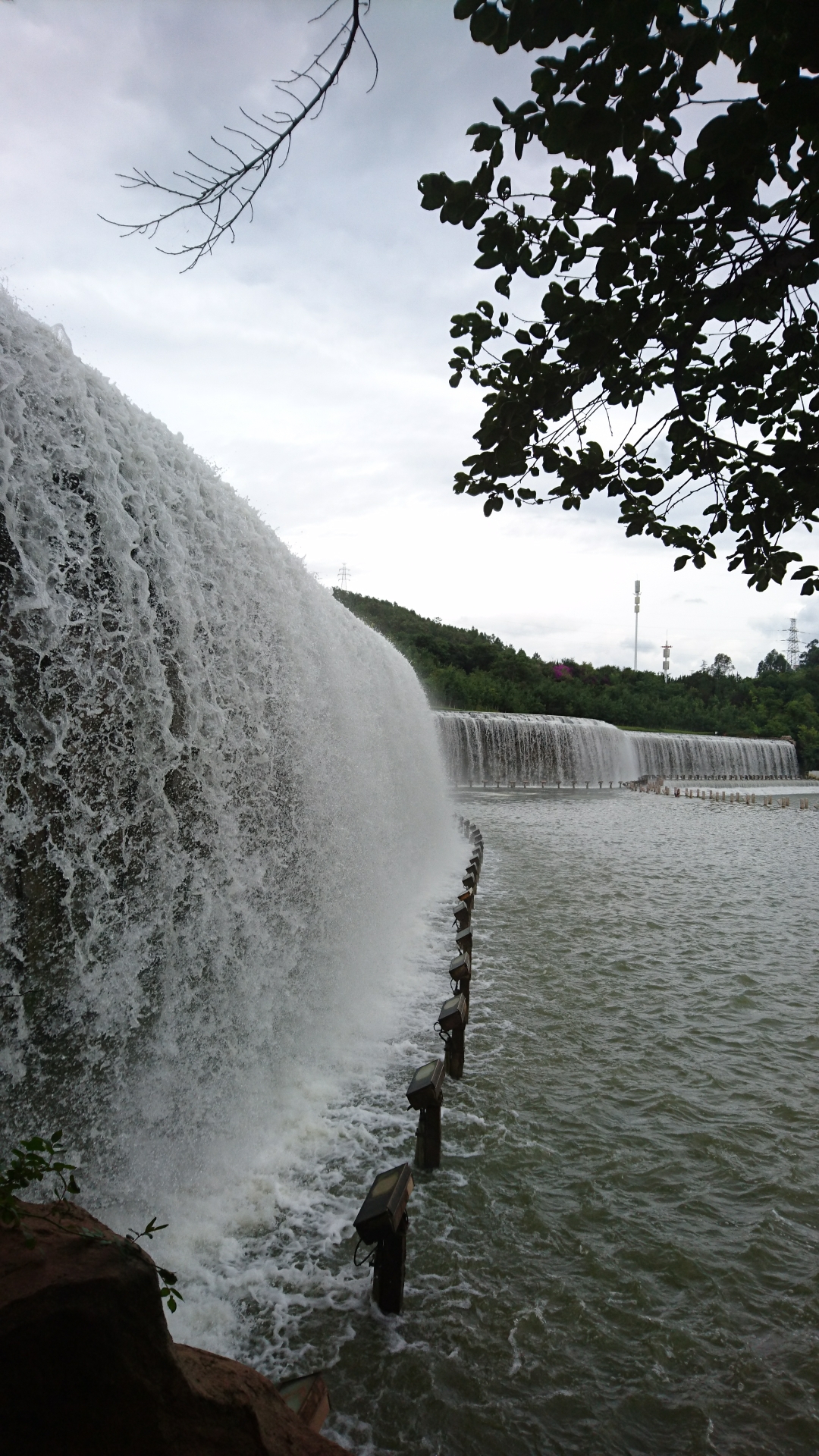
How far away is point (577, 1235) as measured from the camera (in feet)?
10.9

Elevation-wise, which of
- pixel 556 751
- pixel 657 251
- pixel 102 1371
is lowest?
pixel 102 1371

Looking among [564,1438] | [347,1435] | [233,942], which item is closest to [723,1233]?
[564,1438]

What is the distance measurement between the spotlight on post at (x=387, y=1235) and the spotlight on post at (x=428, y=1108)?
0.66m

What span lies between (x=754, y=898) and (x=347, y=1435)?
382 inches

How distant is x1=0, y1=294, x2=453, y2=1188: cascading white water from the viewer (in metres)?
3.62

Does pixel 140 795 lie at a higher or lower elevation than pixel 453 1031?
higher

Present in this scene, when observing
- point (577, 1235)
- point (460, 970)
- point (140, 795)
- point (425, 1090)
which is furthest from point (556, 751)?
point (577, 1235)

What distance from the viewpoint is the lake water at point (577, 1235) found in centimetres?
251

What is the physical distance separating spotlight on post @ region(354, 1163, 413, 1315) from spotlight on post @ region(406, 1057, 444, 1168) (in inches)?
25.9

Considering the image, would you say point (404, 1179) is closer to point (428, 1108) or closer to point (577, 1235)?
point (428, 1108)

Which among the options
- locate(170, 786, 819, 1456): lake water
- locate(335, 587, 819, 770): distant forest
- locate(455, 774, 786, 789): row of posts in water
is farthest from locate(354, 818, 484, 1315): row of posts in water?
locate(335, 587, 819, 770): distant forest

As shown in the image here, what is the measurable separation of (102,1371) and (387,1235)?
1466mm

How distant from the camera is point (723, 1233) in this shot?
3344 mm

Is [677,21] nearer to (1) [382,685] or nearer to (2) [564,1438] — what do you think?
(2) [564,1438]
